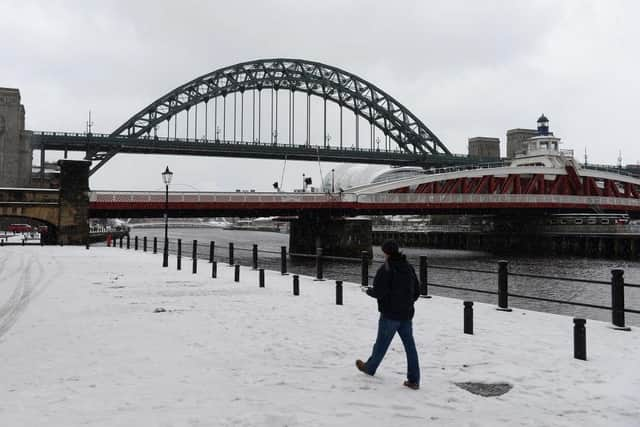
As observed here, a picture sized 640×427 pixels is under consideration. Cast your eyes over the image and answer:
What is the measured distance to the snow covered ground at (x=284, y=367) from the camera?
6031mm

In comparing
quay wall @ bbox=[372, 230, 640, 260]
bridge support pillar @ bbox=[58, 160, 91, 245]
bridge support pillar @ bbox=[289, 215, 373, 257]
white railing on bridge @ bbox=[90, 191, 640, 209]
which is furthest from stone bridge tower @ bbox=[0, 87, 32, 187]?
bridge support pillar @ bbox=[289, 215, 373, 257]

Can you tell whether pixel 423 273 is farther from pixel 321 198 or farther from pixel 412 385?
pixel 321 198

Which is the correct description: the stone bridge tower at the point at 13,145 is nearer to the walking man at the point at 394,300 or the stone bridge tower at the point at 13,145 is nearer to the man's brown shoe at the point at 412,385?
the walking man at the point at 394,300

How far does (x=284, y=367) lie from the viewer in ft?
25.9

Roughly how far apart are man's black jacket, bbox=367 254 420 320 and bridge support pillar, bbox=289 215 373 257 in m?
51.8

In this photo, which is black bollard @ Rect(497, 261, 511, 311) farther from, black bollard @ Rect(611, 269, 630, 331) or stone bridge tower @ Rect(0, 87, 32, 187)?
stone bridge tower @ Rect(0, 87, 32, 187)

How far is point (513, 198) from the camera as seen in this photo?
7012 cm

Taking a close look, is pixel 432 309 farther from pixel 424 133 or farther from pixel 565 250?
pixel 424 133

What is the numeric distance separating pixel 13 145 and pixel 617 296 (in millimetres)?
122657

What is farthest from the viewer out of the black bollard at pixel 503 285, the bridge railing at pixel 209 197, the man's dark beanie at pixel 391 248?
the bridge railing at pixel 209 197

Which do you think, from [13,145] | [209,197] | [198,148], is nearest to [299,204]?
[209,197]

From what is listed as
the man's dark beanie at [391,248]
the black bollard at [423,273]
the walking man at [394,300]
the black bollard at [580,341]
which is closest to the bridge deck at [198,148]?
the black bollard at [423,273]

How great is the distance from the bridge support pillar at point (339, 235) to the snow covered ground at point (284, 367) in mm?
46165

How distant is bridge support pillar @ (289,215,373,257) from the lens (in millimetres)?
60463
